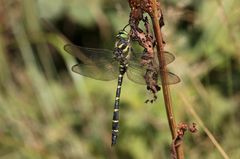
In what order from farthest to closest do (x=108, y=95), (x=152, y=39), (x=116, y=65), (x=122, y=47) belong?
(x=108, y=95)
(x=116, y=65)
(x=122, y=47)
(x=152, y=39)

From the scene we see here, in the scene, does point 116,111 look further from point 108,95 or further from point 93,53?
point 108,95

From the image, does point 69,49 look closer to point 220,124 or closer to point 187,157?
point 187,157

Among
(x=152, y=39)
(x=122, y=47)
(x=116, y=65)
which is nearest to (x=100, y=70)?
(x=116, y=65)

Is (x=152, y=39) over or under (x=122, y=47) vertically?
over

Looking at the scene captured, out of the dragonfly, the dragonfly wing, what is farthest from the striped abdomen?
the dragonfly wing

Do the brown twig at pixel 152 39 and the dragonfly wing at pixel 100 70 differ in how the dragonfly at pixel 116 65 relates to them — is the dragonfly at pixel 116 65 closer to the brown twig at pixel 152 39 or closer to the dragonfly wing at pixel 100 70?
the dragonfly wing at pixel 100 70

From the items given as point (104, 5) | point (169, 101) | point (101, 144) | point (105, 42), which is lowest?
point (101, 144)

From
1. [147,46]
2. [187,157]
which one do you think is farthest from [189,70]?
[147,46]

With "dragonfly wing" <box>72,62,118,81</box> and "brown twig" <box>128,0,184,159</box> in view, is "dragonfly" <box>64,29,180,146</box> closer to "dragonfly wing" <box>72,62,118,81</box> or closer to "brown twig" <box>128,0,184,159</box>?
"dragonfly wing" <box>72,62,118,81</box>
